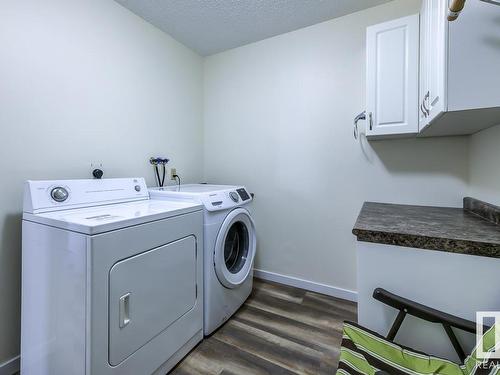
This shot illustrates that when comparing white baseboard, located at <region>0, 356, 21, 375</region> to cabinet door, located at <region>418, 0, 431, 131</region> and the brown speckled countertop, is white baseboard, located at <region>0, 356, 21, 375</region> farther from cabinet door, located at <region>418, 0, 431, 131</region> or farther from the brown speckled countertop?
cabinet door, located at <region>418, 0, 431, 131</region>

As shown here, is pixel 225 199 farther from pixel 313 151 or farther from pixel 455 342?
pixel 455 342

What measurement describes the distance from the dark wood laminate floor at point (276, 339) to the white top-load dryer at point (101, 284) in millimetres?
179

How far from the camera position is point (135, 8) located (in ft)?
6.16

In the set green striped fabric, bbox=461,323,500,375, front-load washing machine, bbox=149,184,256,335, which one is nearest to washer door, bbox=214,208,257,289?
front-load washing machine, bbox=149,184,256,335

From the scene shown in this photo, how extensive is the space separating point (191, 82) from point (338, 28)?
1470 mm

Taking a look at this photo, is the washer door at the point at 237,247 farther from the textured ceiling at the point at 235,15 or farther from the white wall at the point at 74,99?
the textured ceiling at the point at 235,15

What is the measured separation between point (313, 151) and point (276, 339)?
4.86ft

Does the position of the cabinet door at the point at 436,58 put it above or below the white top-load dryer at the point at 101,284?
above

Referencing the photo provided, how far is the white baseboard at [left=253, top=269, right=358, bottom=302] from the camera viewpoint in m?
2.05

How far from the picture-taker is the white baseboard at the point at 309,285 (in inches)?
80.7

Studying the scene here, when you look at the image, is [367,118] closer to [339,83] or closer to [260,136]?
[339,83]

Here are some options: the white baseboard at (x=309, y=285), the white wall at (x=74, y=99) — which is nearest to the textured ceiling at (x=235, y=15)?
the white wall at (x=74, y=99)

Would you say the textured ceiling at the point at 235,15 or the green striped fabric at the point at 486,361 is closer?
the green striped fabric at the point at 486,361

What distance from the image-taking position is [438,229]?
3.56 ft
